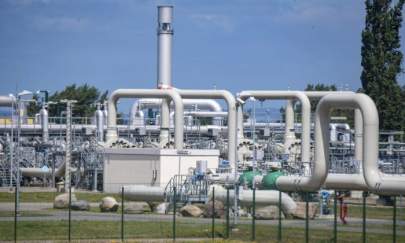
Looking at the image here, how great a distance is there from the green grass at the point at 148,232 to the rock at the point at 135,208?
28.5 feet

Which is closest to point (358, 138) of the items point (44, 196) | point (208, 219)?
point (44, 196)

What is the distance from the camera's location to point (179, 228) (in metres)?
47.1

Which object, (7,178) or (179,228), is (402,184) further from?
(7,178)

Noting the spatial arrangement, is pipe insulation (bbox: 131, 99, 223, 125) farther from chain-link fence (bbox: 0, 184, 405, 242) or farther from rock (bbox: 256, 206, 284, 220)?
rock (bbox: 256, 206, 284, 220)

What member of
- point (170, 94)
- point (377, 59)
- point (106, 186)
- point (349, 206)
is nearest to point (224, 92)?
point (170, 94)

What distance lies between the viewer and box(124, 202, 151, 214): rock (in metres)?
58.1

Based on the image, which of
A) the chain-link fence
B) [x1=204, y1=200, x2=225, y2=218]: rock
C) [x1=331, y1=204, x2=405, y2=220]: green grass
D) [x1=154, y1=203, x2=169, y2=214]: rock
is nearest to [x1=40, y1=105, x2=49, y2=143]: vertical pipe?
the chain-link fence

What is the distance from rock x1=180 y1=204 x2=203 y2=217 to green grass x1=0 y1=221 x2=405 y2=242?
191 inches

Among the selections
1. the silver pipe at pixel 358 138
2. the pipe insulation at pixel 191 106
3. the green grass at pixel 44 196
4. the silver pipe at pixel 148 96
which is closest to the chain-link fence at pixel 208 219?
the green grass at pixel 44 196

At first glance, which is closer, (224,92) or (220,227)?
(220,227)

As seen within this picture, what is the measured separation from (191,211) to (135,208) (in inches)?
201

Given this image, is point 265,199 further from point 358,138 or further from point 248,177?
point 358,138

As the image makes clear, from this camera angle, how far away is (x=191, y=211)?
178ft

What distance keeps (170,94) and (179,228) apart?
32.5 metres
